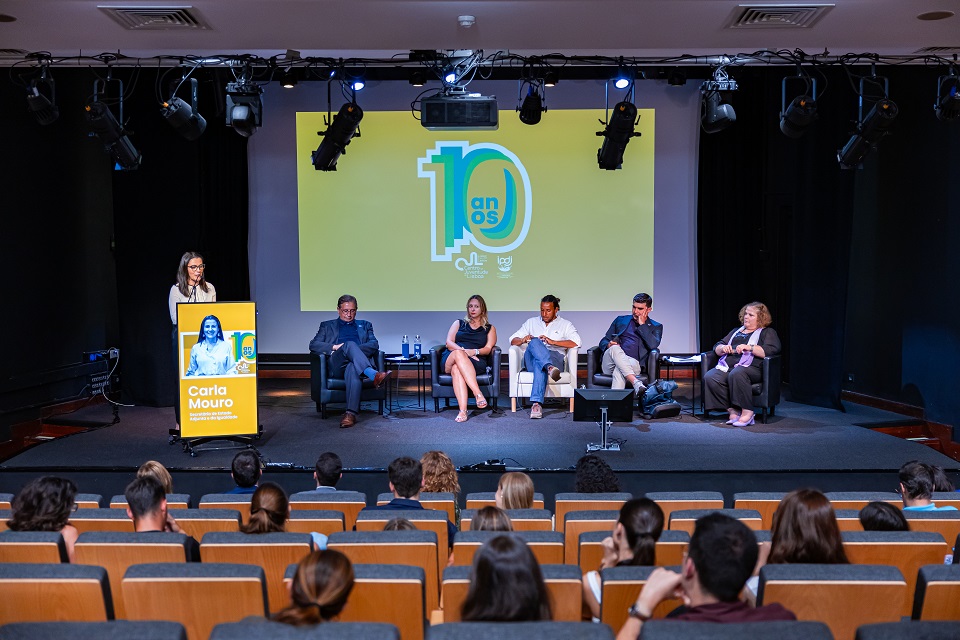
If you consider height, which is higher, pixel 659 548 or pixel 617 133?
pixel 617 133

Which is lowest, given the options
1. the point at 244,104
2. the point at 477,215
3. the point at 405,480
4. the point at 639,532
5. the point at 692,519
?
the point at 692,519

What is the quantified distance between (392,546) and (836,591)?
132 cm

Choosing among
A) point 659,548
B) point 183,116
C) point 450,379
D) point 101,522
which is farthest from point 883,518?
point 183,116

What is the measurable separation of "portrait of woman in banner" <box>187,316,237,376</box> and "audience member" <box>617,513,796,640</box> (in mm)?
5144

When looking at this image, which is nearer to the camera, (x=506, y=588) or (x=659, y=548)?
(x=506, y=588)

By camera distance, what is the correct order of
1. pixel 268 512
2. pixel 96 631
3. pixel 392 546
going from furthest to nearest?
pixel 268 512 < pixel 392 546 < pixel 96 631

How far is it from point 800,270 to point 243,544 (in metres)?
7.55

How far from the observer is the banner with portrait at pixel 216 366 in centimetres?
670

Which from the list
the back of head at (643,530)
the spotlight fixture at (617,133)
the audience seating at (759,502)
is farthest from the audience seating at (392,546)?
the spotlight fixture at (617,133)

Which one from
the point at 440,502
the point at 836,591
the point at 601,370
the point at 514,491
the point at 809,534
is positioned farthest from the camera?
the point at 601,370

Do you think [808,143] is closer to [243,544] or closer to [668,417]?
[668,417]

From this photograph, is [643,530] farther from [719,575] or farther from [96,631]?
[96,631]

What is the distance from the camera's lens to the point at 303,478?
636cm

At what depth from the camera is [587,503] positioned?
4.02 m
